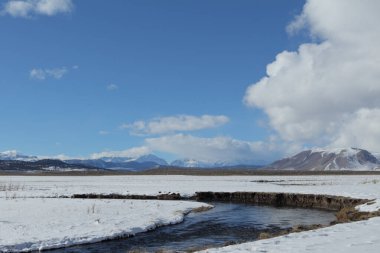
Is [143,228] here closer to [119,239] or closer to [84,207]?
[119,239]

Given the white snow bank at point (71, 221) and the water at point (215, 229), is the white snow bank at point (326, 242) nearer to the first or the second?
the water at point (215, 229)

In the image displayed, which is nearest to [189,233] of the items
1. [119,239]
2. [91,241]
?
[119,239]

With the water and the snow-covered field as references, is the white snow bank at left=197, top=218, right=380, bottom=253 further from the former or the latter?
the water

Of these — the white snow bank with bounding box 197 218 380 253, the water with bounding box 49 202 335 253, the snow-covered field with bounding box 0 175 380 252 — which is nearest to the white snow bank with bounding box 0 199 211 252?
the snow-covered field with bounding box 0 175 380 252

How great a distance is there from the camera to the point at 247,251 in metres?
14.8

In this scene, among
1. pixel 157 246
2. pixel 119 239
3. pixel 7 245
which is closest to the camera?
pixel 7 245

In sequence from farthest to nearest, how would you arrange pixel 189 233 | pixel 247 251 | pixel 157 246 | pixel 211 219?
1. pixel 211 219
2. pixel 189 233
3. pixel 157 246
4. pixel 247 251

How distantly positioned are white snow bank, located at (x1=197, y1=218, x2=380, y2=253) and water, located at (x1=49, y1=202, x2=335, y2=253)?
120 inches

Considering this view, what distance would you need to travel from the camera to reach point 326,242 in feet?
50.3

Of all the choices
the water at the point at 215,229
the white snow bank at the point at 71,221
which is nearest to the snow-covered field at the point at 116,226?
the white snow bank at the point at 71,221

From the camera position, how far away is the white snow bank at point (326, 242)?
14023mm

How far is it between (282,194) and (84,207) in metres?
20.0

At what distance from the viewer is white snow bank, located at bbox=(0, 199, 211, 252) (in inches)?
798

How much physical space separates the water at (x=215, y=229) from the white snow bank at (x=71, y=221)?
29.0 inches
